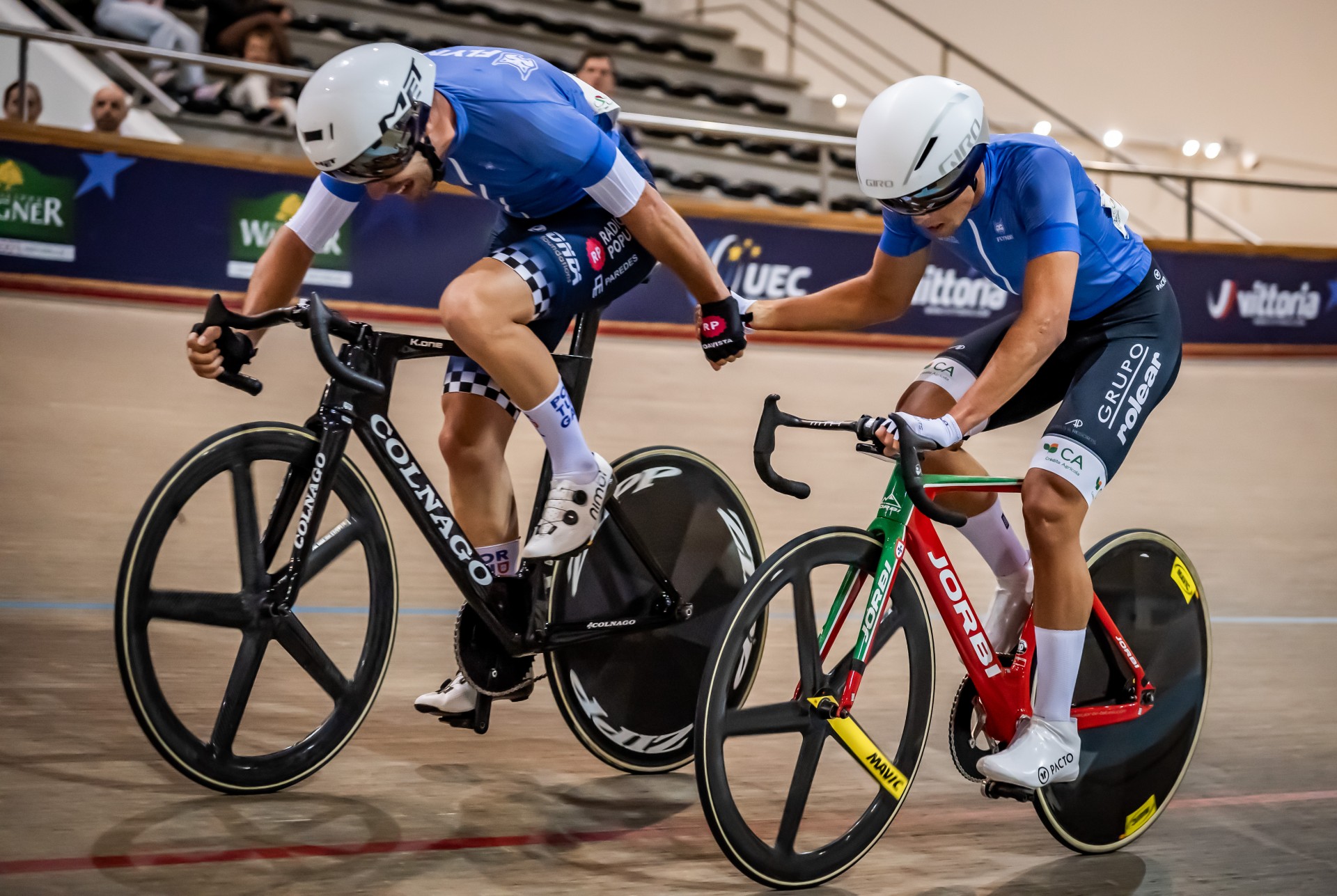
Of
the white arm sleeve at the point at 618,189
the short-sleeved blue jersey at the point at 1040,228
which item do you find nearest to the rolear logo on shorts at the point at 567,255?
the white arm sleeve at the point at 618,189

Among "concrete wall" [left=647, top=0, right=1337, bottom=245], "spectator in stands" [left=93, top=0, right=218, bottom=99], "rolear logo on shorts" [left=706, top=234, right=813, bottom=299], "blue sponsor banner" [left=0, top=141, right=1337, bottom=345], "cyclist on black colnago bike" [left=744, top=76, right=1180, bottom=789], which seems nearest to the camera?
"cyclist on black colnago bike" [left=744, top=76, right=1180, bottom=789]

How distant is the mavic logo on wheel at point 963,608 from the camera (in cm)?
241

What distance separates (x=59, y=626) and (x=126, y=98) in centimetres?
536

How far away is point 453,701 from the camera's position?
278cm

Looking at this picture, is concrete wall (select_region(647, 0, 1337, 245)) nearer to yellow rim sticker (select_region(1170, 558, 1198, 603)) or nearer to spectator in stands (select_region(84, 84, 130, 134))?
spectator in stands (select_region(84, 84, 130, 134))

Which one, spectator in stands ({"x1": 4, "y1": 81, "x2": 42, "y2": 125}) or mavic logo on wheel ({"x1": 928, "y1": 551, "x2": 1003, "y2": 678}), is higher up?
spectator in stands ({"x1": 4, "y1": 81, "x2": 42, "y2": 125})

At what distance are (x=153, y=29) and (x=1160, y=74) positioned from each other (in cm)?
1142

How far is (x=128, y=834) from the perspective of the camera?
7.61 ft

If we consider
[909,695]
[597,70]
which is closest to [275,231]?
[597,70]

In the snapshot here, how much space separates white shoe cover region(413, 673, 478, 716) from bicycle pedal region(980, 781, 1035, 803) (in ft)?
3.53

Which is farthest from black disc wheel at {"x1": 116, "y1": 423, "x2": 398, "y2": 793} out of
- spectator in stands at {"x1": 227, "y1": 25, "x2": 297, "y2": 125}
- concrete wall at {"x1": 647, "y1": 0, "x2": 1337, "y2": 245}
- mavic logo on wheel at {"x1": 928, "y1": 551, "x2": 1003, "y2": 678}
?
concrete wall at {"x1": 647, "y1": 0, "x2": 1337, "y2": 245}

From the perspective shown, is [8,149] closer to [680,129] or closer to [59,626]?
[680,129]

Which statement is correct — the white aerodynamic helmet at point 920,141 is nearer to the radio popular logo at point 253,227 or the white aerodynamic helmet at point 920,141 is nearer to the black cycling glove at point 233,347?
the black cycling glove at point 233,347

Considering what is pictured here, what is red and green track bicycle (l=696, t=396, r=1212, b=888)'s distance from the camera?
2.25 meters
